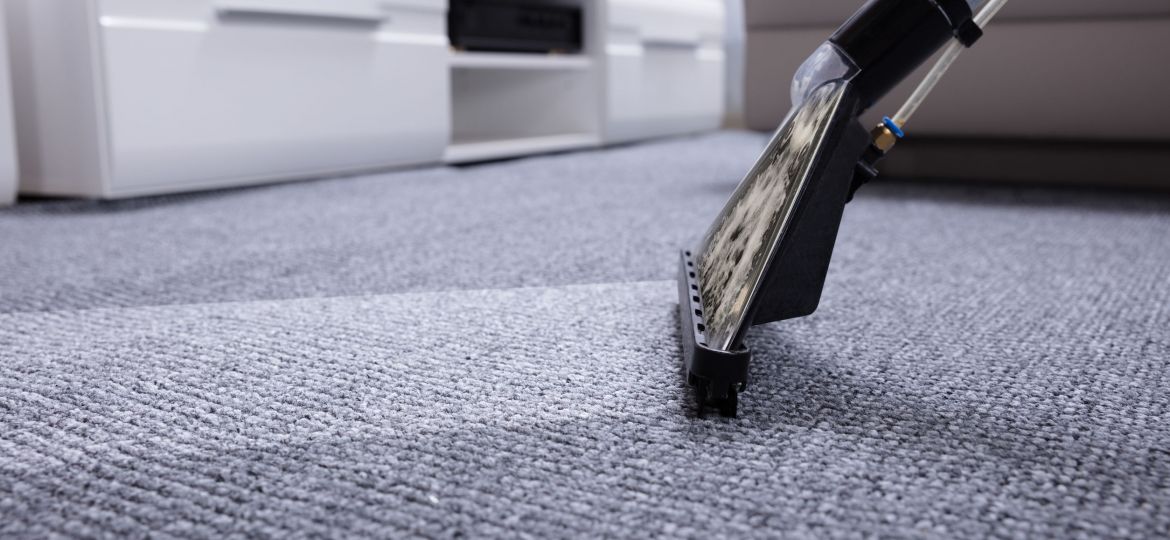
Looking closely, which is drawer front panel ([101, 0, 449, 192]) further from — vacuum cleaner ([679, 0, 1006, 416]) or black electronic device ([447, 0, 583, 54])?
vacuum cleaner ([679, 0, 1006, 416])

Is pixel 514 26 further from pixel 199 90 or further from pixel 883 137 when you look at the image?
pixel 883 137

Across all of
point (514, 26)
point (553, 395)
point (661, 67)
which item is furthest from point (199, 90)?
point (661, 67)

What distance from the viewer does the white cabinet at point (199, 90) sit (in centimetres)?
120

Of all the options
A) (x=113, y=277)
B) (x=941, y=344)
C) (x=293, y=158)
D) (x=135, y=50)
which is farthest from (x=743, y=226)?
(x=293, y=158)

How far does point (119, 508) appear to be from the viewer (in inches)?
14.0

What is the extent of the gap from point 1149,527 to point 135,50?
4.06 ft

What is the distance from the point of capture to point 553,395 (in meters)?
0.48

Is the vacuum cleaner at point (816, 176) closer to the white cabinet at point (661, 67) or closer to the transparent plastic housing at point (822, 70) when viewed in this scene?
the transparent plastic housing at point (822, 70)

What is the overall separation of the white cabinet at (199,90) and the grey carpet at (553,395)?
29 centimetres

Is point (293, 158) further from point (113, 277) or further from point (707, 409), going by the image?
point (707, 409)

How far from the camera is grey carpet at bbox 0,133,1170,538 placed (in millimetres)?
354

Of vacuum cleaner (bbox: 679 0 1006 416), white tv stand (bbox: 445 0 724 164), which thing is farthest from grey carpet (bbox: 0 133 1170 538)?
white tv stand (bbox: 445 0 724 164)

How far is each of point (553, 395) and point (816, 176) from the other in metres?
0.17

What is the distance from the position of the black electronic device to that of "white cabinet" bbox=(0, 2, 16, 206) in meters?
0.83
